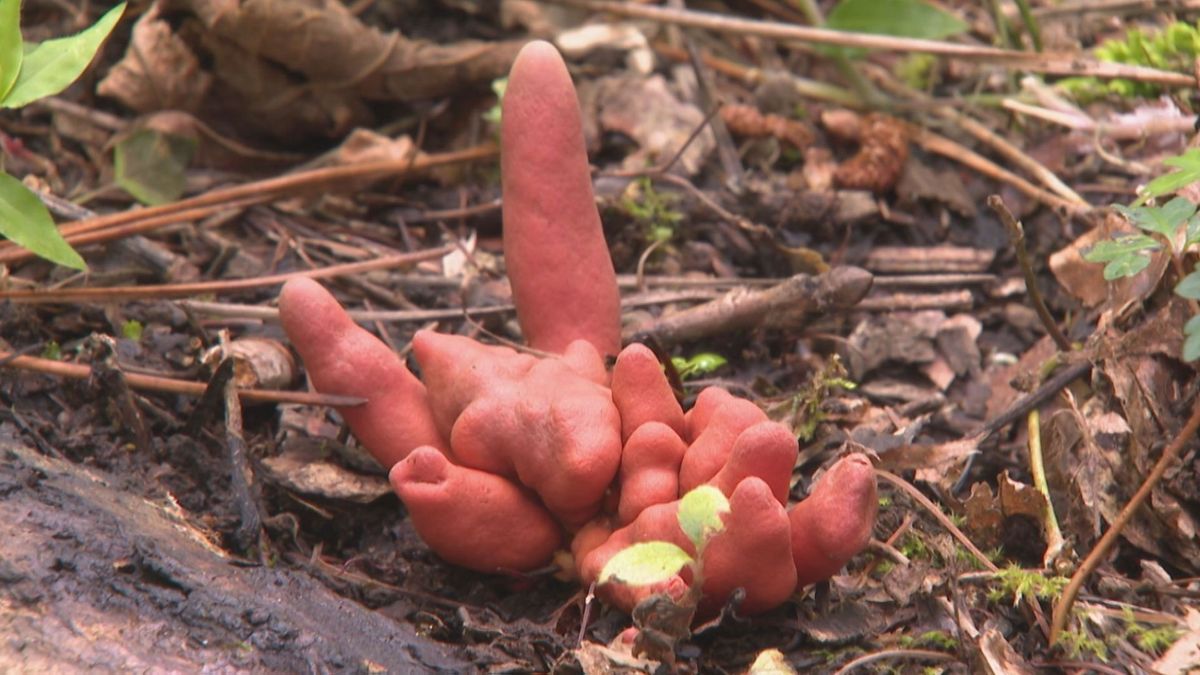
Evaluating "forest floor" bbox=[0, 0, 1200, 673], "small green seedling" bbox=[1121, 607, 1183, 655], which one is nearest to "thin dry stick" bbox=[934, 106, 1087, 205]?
"forest floor" bbox=[0, 0, 1200, 673]

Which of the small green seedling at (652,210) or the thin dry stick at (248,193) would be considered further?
the small green seedling at (652,210)

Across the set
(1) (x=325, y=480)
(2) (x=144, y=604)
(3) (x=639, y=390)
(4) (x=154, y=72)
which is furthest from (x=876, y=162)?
(2) (x=144, y=604)

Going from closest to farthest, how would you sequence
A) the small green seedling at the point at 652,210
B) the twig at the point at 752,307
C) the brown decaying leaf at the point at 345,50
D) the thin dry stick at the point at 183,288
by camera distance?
the thin dry stick at the point at 183,288
the twig at the point at 752,307
the small green seedling at the point at 652,210
the brown decaying leaf at the point at 345,50

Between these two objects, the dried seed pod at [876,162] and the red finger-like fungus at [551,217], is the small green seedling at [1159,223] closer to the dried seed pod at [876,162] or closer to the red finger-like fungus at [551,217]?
the red finger-like fungus at [551,217]

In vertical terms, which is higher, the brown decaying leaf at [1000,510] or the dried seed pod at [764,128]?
the dried seed pod at [764,128]

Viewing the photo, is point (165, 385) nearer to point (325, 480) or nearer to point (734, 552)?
point (325, 480)

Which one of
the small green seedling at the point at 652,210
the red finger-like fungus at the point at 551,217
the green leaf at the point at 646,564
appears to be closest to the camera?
the green leaf at the point at 646,564

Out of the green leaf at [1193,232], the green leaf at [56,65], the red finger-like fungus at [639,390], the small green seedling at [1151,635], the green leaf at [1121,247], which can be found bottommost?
the small green seedling at [1151,635]

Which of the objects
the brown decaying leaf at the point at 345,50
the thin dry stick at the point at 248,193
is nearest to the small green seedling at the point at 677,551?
the thin dry stick at the point at 248,193
